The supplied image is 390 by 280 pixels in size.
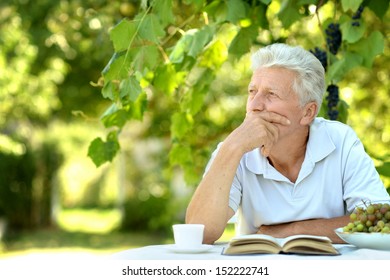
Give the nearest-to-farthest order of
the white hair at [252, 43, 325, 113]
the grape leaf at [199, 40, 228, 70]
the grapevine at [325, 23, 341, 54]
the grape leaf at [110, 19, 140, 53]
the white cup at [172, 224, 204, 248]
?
the white cup at [172, 224, 204, 248], the white hair at [252, 43, 325, 113], the grape leaf at [110, 19, 140, 53], the grapevine at [325, 23, 341, 54], the grape leaf at [199, 40, 228, 70]

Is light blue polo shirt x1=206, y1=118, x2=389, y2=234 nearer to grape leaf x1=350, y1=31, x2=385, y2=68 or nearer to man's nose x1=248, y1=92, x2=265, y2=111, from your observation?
man's nose x1=248, y1=92, x2=265, y2=111

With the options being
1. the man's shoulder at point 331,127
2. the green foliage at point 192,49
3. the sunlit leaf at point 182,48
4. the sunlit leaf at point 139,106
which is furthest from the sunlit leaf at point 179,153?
the man's shoulder at point 331,127

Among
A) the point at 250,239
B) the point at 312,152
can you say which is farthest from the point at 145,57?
the point at 250,239

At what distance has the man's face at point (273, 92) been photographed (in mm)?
2963

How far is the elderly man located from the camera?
2867 mm

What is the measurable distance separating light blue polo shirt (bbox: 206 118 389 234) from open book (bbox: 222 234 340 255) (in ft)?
2.36

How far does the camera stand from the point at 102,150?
3830 millimetres

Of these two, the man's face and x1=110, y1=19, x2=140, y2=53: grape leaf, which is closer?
the man's face

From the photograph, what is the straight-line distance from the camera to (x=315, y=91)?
10.2 ft

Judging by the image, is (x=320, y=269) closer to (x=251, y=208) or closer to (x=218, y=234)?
(x=218, y=234)

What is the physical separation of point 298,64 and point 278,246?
96 cm

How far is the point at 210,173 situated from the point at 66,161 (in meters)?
13.2

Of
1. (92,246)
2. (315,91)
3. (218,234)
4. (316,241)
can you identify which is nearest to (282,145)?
(315,91)

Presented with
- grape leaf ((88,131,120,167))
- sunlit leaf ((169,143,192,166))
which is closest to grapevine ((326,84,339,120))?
sunlit leaf ((169,143,192,166))
